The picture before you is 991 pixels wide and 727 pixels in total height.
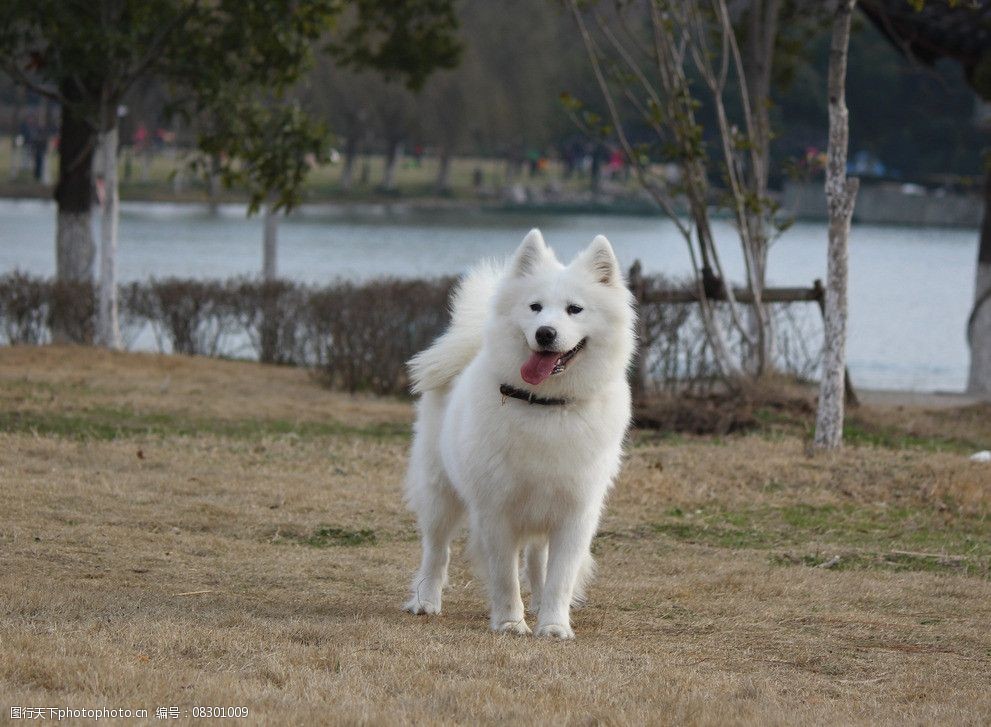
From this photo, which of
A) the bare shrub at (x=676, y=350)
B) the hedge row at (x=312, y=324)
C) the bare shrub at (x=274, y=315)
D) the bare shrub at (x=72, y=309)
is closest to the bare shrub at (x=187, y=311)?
the hedge row at (x=312, y=324)

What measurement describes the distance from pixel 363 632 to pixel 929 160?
2960 inches

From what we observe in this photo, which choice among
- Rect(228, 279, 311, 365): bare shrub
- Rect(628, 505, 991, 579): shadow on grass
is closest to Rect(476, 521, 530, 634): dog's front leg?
Rect(628, 505, 991, 579): shadow on grass

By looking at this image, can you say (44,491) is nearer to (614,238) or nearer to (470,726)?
(470,726)

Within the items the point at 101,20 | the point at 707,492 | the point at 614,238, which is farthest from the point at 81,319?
the point at 614,238

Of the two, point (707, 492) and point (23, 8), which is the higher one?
point (23, 8)

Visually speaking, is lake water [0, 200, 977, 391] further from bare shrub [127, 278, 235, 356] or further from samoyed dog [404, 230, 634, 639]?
samoyed dog [404, 230, 634, 639]

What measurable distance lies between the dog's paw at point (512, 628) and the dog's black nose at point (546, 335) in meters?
1.25

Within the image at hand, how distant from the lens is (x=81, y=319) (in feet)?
56.1

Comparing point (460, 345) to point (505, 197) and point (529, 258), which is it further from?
point (505, 197)

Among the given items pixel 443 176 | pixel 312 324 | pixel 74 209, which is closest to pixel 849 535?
pixel 312 324

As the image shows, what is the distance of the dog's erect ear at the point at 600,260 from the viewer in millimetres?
6168

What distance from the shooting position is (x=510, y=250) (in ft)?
136

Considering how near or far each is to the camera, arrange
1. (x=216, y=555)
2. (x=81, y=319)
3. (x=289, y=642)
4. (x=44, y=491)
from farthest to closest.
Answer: (x=81, y=319)
(x=44, y=491)
(x=216, y=555)
(x=289, y=642)

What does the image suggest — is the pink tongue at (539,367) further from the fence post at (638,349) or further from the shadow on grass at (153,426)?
the fence post at (638,349)
